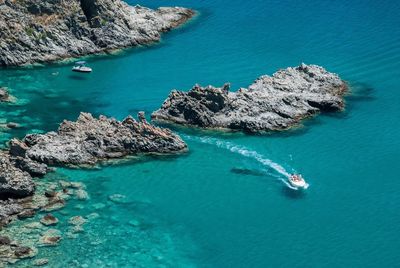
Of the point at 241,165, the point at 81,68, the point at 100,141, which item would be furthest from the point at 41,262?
the point at 81,68

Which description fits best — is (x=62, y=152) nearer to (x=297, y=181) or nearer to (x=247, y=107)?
(x=247, y=107)

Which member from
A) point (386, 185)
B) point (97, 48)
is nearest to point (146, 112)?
point (97, 48)

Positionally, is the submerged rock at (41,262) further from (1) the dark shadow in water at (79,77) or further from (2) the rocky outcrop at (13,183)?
(1) the dark shadow in water at (79,77)

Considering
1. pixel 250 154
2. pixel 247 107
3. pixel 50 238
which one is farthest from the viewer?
pixel 247 107

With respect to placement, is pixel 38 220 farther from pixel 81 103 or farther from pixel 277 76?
pixel 277 76

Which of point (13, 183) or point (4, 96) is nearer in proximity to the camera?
point (13, 183)

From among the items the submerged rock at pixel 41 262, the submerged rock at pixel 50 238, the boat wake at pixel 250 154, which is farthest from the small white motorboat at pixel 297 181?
the submerged rock at pixel 41 262
